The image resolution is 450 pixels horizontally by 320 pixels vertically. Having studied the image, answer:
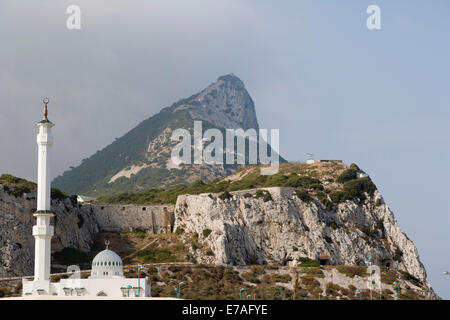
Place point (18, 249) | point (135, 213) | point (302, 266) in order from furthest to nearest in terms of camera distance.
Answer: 1. point (135, 213)
2. point (302, 266)
3. point (18, 249)

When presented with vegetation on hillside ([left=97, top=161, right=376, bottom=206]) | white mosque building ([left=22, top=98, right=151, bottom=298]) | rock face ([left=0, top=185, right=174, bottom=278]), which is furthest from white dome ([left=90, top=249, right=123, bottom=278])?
vegetation on hillside ([left=97, top=161, right=376, bottom=206])

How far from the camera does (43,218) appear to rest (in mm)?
84062

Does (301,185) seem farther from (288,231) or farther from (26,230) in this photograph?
(26,230)

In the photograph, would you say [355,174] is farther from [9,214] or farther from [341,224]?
[9,214]

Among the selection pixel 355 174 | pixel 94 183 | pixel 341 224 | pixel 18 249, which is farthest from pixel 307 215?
pixel 94 183

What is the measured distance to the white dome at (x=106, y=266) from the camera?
8731cm

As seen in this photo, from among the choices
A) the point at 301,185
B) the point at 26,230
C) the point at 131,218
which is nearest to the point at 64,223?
the point at 26,230

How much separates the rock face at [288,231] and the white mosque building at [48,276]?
26.8 m

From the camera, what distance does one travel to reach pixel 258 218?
391ft

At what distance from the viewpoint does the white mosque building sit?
8288cm

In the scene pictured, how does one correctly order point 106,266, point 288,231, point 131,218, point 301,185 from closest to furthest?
point 106,266 → point 288,231 → point 131,218 → point 301,185

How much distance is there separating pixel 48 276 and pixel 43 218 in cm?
606

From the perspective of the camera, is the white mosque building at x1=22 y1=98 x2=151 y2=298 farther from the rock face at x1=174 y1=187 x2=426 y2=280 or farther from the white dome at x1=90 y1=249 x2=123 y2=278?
the rock face at x1=174 y1=187 x2=426 y2=280

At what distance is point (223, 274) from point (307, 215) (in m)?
21.0
